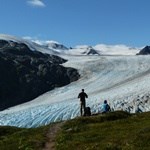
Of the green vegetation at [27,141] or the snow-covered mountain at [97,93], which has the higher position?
the snow-covered mountain at [97,93]

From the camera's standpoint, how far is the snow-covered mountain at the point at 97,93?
91.8 metres

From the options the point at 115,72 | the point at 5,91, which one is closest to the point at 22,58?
the point at 5,91

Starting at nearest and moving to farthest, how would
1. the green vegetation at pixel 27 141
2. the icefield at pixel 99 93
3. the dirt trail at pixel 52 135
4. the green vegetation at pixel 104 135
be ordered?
1. the green vegetation at pixel 104 135
2. the dirt trail at pixel 52 135
3. the green vegetation at pixel 27 141
4. the icefield at pixel 99 93

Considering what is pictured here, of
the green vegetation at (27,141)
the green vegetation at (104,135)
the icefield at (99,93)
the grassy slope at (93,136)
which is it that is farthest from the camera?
the icefield at (99,93)

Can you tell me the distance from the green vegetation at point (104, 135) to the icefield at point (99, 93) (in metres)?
52.2

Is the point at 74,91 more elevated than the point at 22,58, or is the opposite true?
the point at 22,58

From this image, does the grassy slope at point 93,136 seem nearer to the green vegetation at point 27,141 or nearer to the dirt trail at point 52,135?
the green vegetation at point 27,141

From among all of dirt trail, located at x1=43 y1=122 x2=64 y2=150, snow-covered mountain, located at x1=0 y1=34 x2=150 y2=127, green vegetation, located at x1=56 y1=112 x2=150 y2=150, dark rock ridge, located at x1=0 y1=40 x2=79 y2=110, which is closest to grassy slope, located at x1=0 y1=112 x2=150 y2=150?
green vegetation, located at x1=56 y1=112 x2=150 y2=150

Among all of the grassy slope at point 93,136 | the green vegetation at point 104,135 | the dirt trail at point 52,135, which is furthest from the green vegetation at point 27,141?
the green vegetation at point 104,135

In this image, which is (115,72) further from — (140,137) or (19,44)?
(140,137)

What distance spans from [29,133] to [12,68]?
122 meters

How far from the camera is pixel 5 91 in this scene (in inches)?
5753

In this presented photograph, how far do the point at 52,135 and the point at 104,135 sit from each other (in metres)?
5.41

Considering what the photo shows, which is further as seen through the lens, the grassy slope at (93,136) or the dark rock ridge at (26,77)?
the dark rock ridge at (26,77)
